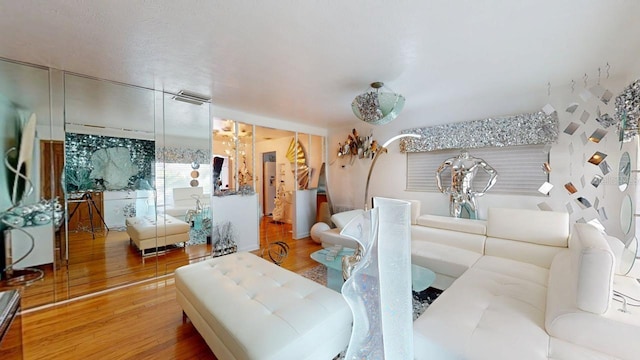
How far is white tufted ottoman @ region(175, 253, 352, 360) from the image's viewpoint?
1212mm

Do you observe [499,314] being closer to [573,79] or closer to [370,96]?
[370,96]

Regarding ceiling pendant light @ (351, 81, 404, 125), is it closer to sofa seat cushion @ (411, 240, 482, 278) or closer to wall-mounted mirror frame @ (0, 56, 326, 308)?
sofa seat cushion @ (411, 240, 482, 278)

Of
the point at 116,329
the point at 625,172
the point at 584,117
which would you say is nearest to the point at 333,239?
the point at 116,329

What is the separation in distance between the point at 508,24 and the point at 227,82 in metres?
2.47

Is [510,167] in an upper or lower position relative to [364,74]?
lower

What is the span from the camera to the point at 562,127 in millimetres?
2711

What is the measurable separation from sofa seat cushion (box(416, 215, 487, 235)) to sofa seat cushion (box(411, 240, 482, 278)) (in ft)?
Result: 0.91

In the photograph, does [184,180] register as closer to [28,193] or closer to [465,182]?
[28,193]

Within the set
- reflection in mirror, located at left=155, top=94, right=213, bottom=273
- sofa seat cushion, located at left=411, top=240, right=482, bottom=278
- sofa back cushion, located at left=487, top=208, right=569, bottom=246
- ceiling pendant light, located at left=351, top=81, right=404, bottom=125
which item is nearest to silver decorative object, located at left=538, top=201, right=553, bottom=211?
sofa back cushion, located at left=487, top=208, right=569, bottom=246

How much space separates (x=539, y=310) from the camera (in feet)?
4.74

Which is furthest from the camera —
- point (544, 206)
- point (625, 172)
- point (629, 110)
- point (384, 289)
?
point (544, 206)

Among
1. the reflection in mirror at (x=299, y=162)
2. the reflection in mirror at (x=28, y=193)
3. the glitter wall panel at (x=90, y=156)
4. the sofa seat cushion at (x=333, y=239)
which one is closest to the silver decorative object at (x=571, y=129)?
the sofa seat cushion at (x=333, y=239)

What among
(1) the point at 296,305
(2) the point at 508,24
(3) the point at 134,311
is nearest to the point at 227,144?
(3) the point at 134,311

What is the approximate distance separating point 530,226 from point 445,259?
926 millimetres
